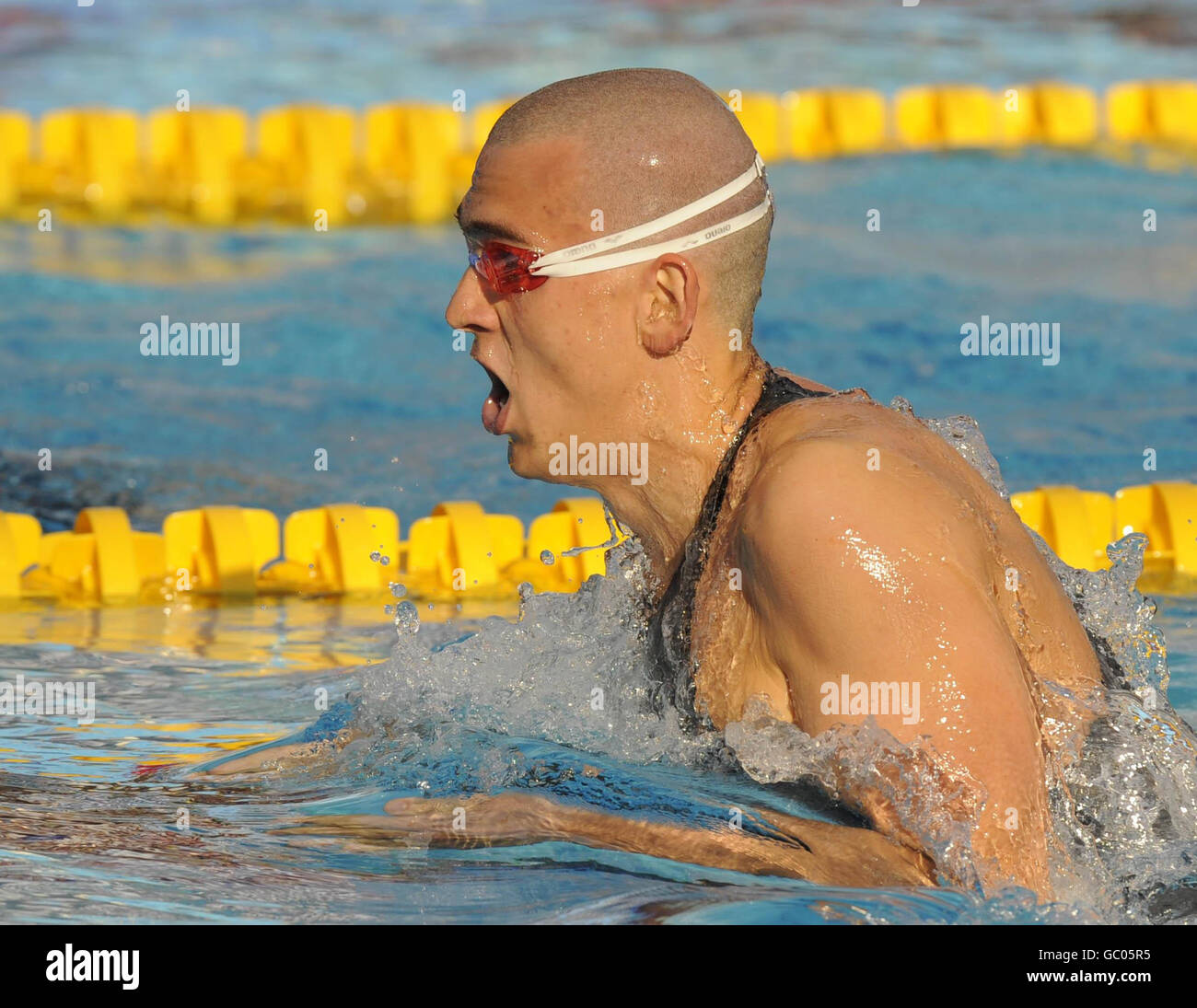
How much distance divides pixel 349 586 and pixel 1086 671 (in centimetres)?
290

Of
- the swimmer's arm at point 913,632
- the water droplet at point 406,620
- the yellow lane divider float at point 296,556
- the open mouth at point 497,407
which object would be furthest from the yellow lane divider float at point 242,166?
the swimmer's arm at point 913,632

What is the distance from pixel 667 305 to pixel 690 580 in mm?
374

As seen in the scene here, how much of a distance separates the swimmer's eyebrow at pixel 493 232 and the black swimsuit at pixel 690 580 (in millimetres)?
382

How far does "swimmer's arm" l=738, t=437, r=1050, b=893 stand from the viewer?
5.49 feet

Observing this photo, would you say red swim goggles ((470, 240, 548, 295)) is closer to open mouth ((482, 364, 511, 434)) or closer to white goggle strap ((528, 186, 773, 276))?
white goggle strap ((528, 186, 773, 276))

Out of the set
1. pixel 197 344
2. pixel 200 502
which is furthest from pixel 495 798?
pixel 197 344

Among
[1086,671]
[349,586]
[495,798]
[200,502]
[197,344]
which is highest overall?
[197,344]

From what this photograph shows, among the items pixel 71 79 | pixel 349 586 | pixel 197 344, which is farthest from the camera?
pixel 71 79

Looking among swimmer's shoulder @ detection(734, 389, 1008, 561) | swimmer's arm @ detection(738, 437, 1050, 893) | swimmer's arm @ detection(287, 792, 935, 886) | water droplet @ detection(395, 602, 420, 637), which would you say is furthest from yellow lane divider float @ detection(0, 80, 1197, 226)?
swimmer's arm @ detection(738, 437, 1050, 893)

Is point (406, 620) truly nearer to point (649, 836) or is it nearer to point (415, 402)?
point (649, 836)

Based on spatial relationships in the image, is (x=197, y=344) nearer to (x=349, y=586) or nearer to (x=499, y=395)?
(x=349, y=586)

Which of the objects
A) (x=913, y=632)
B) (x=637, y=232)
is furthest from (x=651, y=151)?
(x=913, y=632)

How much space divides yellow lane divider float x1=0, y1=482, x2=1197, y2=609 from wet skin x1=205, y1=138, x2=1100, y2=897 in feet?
7.76
